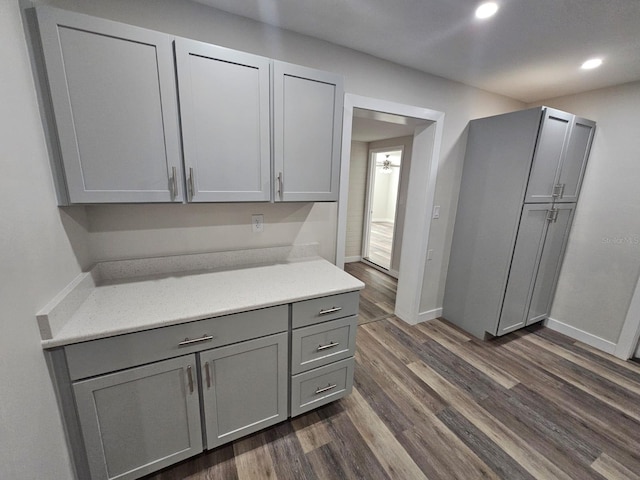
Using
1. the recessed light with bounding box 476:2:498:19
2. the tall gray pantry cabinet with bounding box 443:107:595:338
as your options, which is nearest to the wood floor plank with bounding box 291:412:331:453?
the tall gray pantry cabinet with bounding box 443:107:595:338

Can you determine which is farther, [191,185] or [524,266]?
[524,266]

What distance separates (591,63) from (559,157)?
0.70 m

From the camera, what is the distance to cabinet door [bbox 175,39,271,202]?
1.28 meters

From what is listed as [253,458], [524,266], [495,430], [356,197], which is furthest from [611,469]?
[356,197]

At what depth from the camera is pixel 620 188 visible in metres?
2.37

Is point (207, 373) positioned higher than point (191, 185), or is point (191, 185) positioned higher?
point (191, 185)

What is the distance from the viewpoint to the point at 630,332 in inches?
92.9

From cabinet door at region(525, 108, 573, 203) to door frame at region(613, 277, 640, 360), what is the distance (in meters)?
1.12

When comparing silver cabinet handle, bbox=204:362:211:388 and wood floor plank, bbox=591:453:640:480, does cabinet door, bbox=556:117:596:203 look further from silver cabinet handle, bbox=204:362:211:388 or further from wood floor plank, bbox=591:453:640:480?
silver cabinet handle, bbox=204:362:211:388

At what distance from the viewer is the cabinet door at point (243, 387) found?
51.7 inches

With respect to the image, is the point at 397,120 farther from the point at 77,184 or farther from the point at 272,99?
the point at 77,184

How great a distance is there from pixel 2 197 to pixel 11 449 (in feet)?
2.54

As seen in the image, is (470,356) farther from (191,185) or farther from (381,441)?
(191,185)

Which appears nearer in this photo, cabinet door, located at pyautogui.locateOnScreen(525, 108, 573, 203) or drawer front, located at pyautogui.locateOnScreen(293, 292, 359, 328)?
drawer front, located at pyautogui.locateOnScreen(293, 292, 359, 328)
